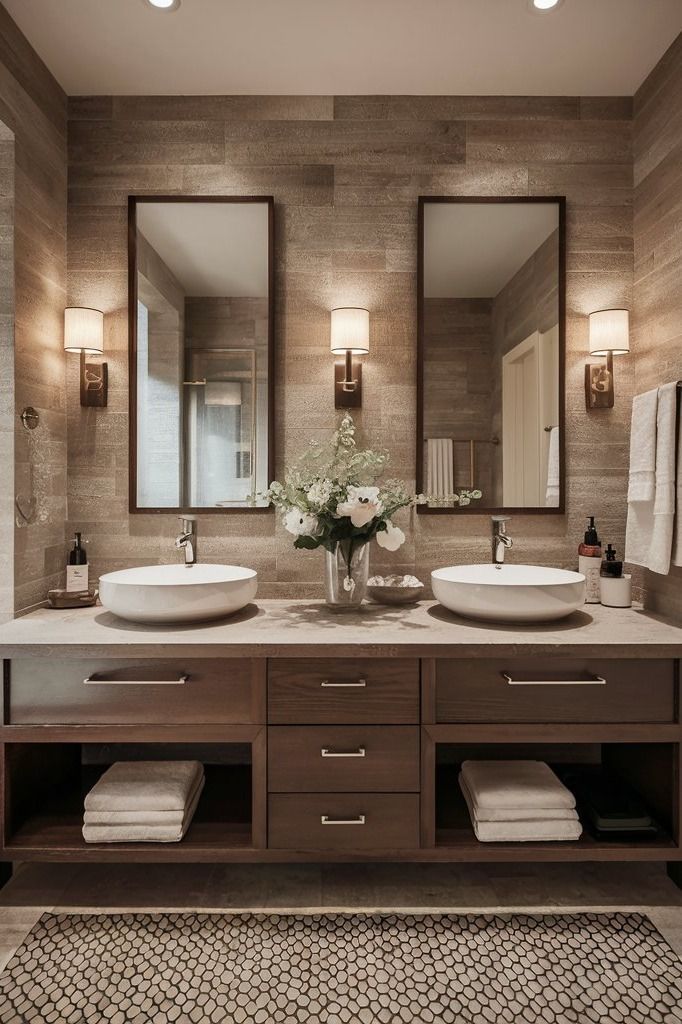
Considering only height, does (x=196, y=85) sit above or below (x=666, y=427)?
above

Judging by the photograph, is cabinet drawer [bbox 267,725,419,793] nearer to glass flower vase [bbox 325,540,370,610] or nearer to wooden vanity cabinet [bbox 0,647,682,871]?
wooden vanity cabinet [bbox 0,647,682,871]

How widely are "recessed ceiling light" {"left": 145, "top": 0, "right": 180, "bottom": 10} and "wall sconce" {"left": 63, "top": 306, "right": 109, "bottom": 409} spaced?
90cm

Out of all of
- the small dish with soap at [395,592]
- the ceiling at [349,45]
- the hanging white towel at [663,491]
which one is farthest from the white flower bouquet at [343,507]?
the ceiling at [349,45]

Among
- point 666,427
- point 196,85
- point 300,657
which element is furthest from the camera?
point 196,85

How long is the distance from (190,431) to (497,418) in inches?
42.7

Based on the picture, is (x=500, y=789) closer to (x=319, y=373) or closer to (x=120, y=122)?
(x=319, y=373)

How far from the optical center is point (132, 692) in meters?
1.64

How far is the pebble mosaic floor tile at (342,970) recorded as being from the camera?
136 centimetres

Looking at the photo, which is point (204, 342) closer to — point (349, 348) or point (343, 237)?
point (349, 348)

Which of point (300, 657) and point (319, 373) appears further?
point (319, 373)

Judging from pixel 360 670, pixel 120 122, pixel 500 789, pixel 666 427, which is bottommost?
pixel 500 789

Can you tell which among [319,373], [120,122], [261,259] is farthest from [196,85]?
[319,373]

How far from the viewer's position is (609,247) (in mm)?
2193

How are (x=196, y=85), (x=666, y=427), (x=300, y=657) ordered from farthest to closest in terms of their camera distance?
(x=196, y=85) < (x=666, y=427) < (x=300, y=657)
